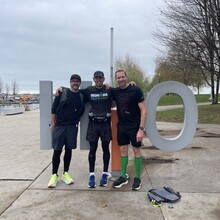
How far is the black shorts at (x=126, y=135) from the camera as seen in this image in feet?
16.5

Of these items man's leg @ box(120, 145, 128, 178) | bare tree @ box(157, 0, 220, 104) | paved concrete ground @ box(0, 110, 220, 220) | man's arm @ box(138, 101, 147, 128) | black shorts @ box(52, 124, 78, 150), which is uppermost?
bare tree @ box(157, 0, 220, 104)

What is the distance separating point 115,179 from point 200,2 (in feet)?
38.0

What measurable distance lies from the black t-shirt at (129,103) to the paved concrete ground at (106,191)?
1.07 meters

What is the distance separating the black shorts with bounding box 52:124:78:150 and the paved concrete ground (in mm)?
659

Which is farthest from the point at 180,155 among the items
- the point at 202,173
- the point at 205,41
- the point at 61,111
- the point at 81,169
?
the point at 205,41

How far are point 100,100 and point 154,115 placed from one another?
42.7 inches

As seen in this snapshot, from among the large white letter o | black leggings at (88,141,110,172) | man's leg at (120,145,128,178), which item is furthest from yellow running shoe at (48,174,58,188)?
the large white letter o

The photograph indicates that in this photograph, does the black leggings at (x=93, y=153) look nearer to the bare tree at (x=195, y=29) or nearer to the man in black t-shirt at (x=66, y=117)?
the man in black t-shirt at (x=66, y=117)

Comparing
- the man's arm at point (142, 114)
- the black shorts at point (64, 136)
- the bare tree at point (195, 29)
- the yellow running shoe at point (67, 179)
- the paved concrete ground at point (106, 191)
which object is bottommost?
the paved concrete ground at point (106, 191)

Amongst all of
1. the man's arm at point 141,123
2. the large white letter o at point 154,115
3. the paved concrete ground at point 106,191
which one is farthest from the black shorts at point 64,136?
the large white letter o at point 154,115

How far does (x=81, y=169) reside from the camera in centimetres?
629

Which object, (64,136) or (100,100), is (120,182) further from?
→ (100,100)

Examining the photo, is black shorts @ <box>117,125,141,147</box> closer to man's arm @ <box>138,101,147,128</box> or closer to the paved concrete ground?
man's arm @ <box>138,101,147,128</box>

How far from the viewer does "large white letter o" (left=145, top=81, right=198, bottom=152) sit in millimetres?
5570
